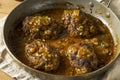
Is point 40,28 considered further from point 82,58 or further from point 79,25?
point 82,58

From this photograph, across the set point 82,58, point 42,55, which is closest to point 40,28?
point 42,55

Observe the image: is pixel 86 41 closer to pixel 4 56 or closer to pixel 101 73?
pixel 101 73

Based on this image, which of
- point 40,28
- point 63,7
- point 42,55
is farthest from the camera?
point 63,7

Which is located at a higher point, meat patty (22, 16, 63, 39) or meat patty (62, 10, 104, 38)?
meat patty (62, 10, 104, 38)

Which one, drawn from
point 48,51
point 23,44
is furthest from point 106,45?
point 23,44

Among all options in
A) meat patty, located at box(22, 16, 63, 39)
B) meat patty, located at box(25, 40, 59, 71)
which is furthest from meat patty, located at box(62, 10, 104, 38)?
meat patty, located at box(25, 40, 59, 71)

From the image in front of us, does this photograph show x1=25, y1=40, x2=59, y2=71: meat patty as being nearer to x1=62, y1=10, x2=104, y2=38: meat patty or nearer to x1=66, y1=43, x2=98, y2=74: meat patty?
x1=66, y1=43, x2=98, y2=74: meat patty
